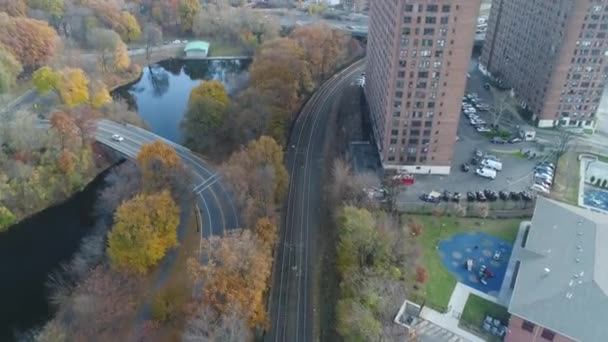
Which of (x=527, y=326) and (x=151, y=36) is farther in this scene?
(x=151, y=36)

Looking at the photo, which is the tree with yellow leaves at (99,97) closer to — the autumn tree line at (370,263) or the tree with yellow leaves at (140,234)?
the tree with yellow leaves at (140,234)

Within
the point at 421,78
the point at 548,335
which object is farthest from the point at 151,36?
the point at 548,335

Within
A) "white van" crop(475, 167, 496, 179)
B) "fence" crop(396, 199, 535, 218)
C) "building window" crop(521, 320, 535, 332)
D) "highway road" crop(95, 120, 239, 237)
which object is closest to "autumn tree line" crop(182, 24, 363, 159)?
"highway road" crop(95, 120, 239, 237)

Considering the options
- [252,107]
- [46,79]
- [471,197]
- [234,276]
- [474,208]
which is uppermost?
[46,79]

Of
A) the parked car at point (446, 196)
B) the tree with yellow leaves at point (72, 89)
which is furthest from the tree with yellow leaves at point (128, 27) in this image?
the parked car at point (446, 196)

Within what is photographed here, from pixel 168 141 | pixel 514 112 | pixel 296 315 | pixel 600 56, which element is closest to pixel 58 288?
pixel 296 315

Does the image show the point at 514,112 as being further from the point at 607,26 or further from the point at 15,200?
the point at 15,200

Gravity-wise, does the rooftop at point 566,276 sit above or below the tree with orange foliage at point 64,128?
below

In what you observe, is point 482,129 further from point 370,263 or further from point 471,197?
point 370,263
